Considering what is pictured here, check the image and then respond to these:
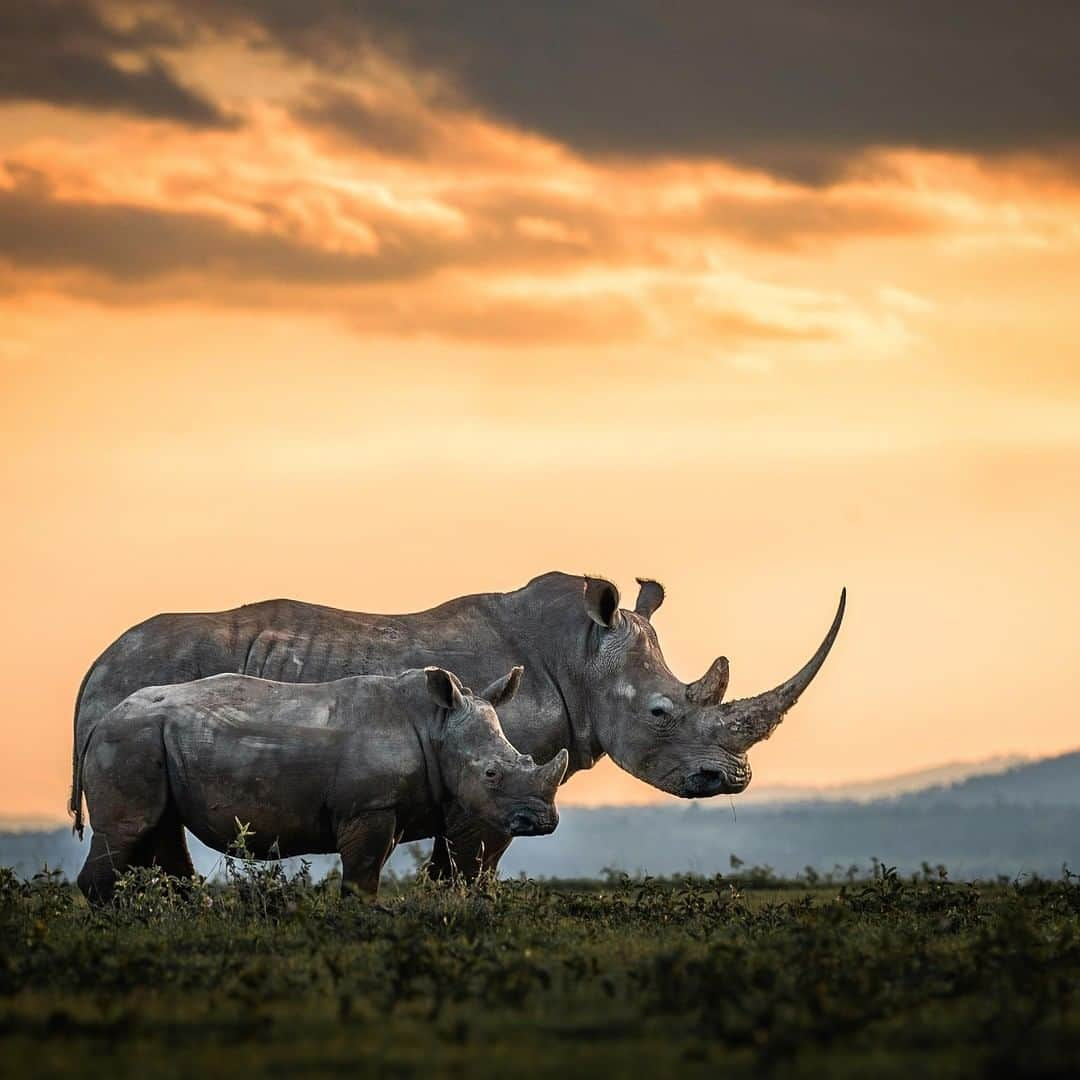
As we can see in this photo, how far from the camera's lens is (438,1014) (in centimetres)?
1167

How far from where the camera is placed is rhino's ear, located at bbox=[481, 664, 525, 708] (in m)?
19.4

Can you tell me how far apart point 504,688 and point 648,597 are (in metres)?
3.24

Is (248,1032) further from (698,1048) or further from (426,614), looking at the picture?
(426,614)

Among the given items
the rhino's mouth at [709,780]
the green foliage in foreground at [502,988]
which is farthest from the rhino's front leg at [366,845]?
the rhino's mouth at [709,780]

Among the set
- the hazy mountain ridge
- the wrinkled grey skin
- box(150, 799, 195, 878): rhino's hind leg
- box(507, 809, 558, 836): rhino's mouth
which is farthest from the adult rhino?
the hazy mountain ridge

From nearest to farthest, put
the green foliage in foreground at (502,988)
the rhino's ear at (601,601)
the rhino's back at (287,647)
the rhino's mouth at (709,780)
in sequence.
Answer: the green foliage in foreground at (502,988) < the rhino's back at (287,647) < the rhino's mouth at (709,780) < the rhino's ear at (601,601)

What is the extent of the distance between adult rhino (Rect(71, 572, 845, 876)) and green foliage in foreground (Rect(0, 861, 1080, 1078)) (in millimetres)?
3465

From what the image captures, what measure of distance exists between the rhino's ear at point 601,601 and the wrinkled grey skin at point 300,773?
2.78 metres

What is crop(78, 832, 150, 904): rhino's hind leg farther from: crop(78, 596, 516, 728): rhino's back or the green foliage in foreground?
crop(78, 596, 516, 728): rhino's back

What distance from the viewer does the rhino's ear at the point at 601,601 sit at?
21.0 m

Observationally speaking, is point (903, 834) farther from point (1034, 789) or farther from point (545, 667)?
point (545, 667)

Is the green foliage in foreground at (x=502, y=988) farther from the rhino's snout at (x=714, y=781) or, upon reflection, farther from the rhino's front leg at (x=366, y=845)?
the rhino's snout at (x=714, y=781)

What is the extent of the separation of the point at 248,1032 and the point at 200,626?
32.1 ft

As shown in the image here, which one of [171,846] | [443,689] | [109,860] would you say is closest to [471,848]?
[443,689]
